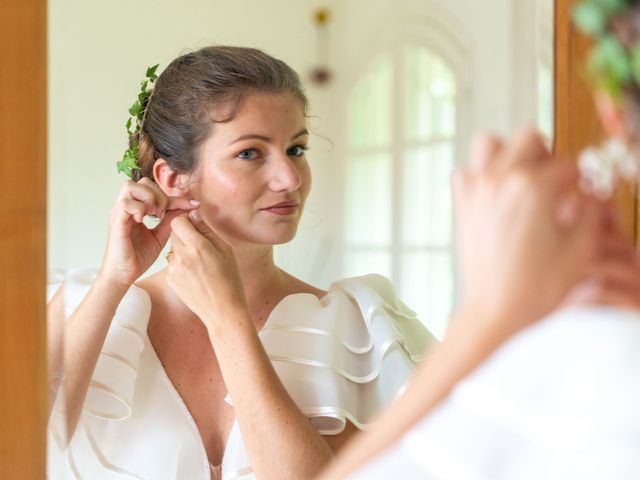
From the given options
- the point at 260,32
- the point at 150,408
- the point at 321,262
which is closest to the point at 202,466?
the point at 150,408

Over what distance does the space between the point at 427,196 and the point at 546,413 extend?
0.28 meters

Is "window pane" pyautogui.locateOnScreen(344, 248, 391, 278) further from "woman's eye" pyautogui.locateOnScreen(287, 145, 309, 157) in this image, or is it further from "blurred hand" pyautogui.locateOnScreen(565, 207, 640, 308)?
"blurred hand" pyautogui.locateOnScreen(565, 207, 640, 308)

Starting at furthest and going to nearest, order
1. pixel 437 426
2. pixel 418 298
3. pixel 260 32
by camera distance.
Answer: pixel 260 32
pixel 418 298
pixel 437 426

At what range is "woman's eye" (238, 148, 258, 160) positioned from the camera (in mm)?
725

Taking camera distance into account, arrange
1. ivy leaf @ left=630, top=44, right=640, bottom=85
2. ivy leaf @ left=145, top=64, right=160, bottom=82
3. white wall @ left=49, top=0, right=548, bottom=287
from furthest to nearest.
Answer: ivy leaf @ left=145, top=64, right=160, bottom=82 → white wall @ left=49, top=0, right=548, bottom=287 → ivy leaf @ left=630, top=44, right=640, bottom=85

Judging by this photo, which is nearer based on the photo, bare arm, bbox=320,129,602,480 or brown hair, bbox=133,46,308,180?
bare arm, bbox=320,129,602,480

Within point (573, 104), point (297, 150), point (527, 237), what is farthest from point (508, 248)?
point (297, 150)

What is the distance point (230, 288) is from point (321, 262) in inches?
3.6

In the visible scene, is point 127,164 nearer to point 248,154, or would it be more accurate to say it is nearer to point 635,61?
point 248,154

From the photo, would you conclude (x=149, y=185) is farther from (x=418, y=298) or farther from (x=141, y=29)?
A: (x=418, y=298)

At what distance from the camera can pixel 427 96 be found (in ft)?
2.04

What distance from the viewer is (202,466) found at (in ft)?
2.54

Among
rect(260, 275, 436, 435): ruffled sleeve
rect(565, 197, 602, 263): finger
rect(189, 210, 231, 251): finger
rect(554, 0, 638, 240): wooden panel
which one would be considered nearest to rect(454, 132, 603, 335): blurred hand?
rect(565, 197, 602, 263): finger
